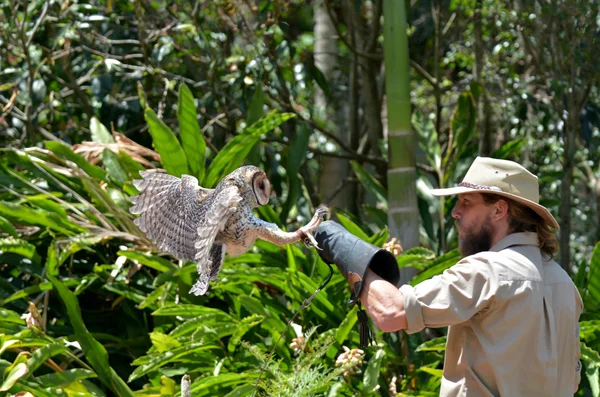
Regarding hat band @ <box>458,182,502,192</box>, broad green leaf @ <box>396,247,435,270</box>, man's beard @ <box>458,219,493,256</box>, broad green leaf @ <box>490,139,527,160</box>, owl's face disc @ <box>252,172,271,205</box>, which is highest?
owl's face disc @ <box>252,172,271,205</box>

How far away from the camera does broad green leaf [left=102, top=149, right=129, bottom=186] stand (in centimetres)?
482

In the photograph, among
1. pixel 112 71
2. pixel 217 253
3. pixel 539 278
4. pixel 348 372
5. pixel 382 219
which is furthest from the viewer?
pixel 112 71

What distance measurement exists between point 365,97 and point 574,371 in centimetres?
364

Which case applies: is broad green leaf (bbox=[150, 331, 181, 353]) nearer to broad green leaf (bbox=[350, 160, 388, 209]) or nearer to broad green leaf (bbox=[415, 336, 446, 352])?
broad green leaf (bbox=[415, 336, 446, 352])

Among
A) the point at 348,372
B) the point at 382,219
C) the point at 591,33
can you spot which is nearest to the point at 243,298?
the point at 348,372

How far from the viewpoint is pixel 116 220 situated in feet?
15.5

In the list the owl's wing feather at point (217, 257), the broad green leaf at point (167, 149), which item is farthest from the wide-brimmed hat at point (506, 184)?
the broad green leaf at point (167, 149)

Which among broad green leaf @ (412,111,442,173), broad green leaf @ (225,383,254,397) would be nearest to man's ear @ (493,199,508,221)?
broad green leaf @ (225,383,254,397)

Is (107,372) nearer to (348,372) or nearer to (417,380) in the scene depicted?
(348,372)

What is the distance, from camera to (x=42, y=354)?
381 centimetres

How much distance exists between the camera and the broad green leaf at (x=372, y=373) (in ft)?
12.4

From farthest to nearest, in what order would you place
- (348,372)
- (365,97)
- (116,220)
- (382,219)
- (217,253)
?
1. (365,97)
2. (382,219)
3. (116,220)
4. (348,372)
5. (217,253)

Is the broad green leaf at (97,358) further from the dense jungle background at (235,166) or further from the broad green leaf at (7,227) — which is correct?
the broad green leaf at (7,227)

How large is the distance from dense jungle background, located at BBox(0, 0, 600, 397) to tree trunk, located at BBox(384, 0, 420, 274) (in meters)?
0.01
